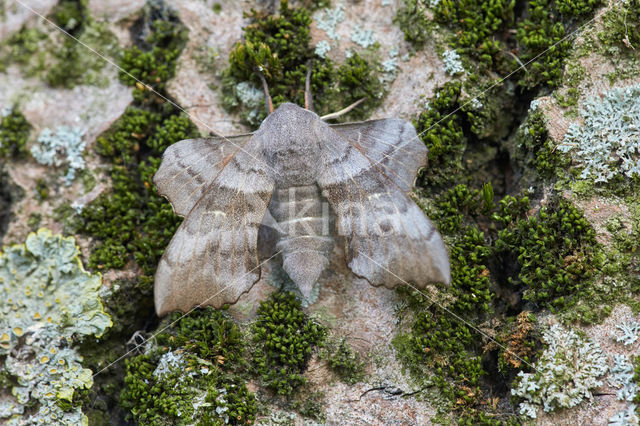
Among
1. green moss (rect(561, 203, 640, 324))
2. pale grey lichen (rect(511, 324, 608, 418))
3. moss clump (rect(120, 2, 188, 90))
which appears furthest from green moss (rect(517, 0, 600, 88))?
moss clump (rect(120, 2, 188, 90))

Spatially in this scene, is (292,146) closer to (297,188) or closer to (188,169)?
(297,188)

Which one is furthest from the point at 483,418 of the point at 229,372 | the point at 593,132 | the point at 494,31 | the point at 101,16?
the point at 101,16

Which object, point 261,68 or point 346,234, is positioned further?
point 261,68

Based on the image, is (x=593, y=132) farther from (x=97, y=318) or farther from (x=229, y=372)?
(x=97, y=318)

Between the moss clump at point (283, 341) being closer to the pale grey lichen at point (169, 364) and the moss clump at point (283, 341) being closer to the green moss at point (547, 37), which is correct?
the pale grey lichen at point (169, 364)

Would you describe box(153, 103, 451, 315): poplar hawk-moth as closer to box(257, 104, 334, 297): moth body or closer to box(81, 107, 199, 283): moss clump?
box(257, 104, 334, 297): moth body

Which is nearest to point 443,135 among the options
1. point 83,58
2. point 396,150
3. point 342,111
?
point 396,150

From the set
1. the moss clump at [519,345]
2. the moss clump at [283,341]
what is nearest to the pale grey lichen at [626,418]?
the moss clump at [519,345]
